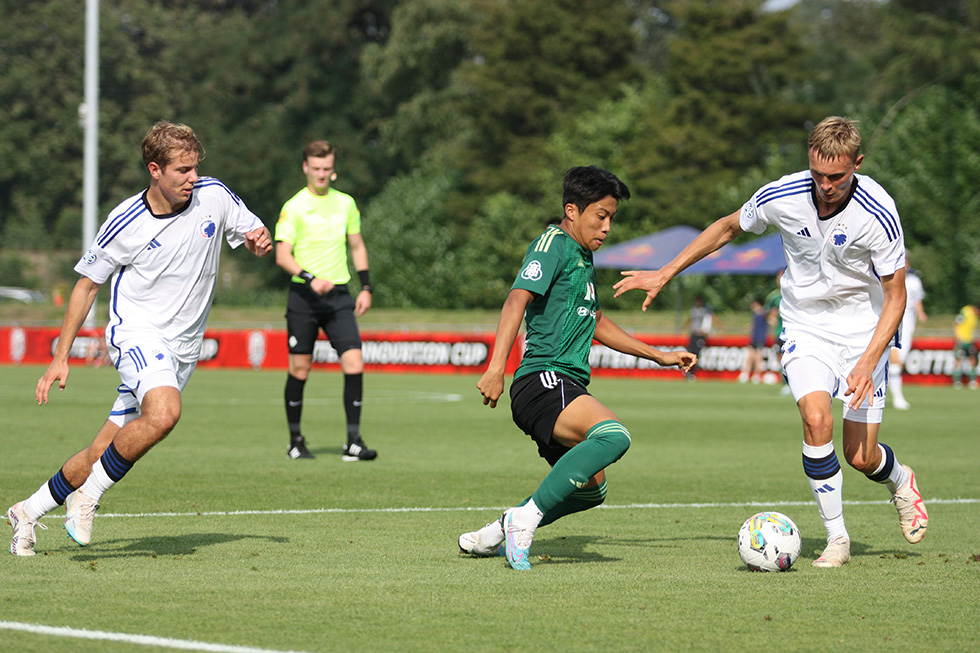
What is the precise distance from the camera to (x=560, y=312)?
6465mm

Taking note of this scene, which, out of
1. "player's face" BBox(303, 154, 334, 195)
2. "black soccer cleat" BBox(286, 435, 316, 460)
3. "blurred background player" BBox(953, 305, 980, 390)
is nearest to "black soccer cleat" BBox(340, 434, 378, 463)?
"black soccer cleat" BBox(286, 435, 316, 460)

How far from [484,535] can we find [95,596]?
1958mm

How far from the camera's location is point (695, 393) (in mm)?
25062

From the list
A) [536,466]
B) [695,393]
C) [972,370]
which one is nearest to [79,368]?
[695,393]

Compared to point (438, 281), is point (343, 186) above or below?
above

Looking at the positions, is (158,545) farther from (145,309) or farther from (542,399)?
(542,399)

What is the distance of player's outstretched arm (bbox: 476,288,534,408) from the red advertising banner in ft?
76.1

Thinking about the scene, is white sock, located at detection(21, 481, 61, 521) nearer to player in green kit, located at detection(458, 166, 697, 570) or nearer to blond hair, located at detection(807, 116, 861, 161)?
player in green kit, located at detection(458, 166, 697, 570)

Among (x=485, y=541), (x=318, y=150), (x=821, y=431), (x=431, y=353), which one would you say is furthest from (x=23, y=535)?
(x=431, y=353)

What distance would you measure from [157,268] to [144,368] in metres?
0.53

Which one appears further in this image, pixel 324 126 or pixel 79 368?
pixel 324 126

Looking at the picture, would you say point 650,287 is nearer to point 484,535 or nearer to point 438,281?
point 484,535

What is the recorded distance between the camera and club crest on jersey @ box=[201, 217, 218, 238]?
6.78 m

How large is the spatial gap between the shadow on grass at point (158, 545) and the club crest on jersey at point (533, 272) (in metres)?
2.00
